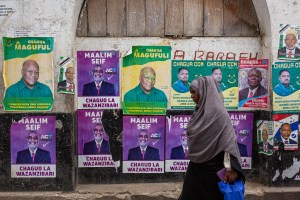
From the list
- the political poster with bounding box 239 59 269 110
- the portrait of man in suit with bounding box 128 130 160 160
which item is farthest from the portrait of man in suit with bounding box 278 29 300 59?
the portrait of man in suit with bounding box 128 130 160 160

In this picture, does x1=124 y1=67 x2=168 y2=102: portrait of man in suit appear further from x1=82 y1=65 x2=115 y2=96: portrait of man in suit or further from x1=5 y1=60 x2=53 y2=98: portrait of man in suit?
x1=5 y1=60 x2=53 y2=98: portrait of man in suit

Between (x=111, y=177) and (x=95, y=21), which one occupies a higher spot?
(x=95, y=21)

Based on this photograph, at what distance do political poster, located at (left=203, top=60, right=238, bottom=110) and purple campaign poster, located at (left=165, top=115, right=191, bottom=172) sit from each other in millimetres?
525

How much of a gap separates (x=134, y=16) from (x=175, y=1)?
0.51 meters

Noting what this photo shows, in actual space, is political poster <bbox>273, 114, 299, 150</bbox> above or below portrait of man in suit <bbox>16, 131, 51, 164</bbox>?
above

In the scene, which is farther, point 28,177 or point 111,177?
point 111,177

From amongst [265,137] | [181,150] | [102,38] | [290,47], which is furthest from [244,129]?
[102,38]

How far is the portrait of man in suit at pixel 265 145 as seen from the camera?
4.93m

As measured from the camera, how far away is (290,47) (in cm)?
488

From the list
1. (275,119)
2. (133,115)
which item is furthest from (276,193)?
(133,115)

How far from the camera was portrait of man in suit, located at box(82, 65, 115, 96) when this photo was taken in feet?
16.6

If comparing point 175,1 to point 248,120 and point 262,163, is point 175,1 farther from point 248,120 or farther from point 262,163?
point 262,163

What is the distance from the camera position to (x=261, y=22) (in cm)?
512

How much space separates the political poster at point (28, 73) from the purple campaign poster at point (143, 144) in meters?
0.96
